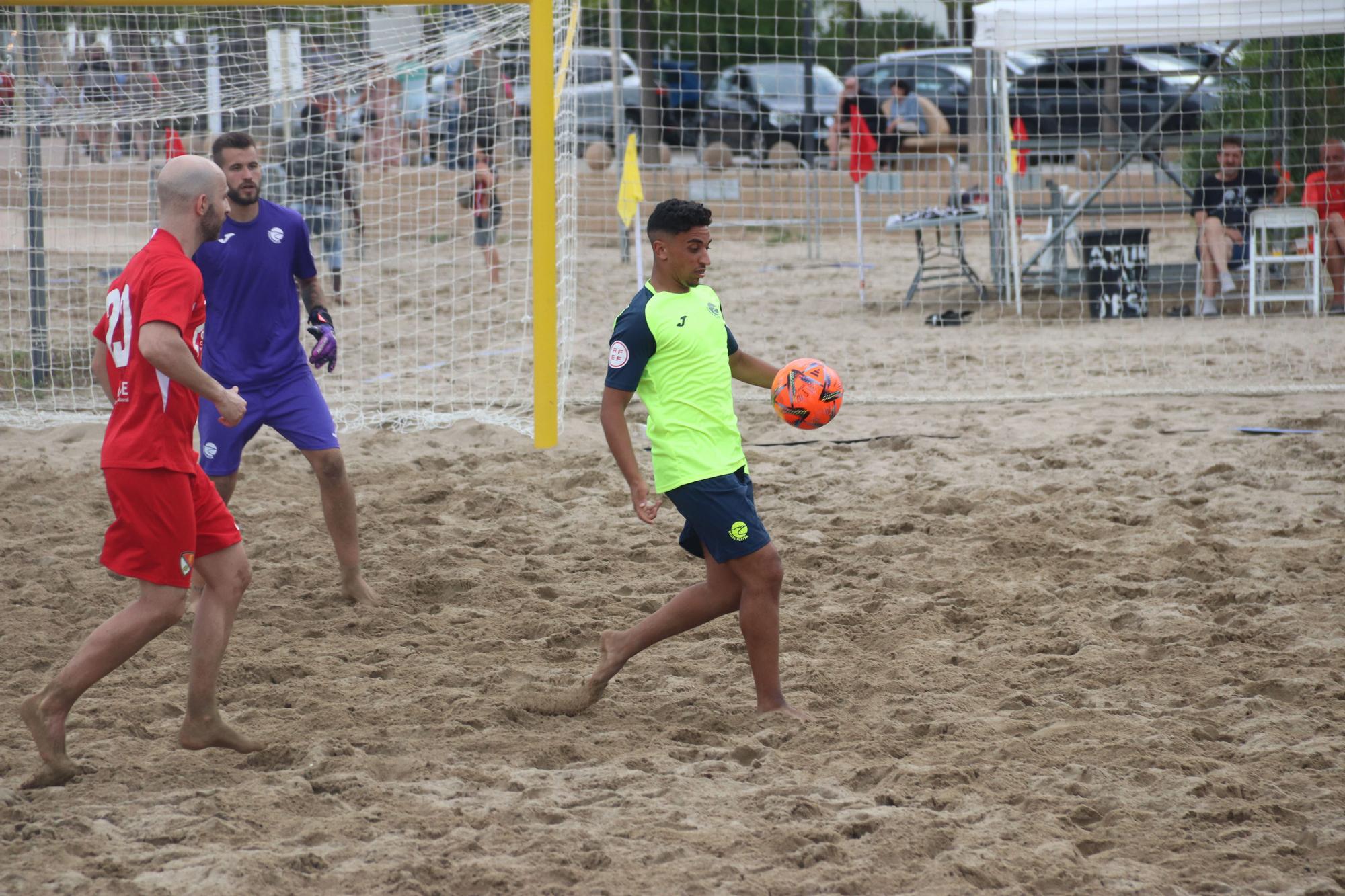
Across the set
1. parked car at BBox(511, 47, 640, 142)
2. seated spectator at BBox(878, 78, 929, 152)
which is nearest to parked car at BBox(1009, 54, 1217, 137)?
seated spectator at BBox(878, 78, 929, 152)

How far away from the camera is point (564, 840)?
10.3ft

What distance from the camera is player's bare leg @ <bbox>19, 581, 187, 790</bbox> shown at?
11.3 ft

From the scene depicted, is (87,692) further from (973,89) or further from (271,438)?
(973,89)

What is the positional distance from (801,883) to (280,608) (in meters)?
2.99

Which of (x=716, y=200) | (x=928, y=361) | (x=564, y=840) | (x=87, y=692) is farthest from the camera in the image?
(x=716, y=200)

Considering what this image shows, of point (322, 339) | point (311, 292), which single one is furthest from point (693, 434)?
point (311, 292)

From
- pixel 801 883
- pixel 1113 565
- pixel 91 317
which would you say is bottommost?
pixel 801 883

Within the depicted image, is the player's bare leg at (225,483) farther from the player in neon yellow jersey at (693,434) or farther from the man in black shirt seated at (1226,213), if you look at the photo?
the man in black shirt seated at (1226,213)

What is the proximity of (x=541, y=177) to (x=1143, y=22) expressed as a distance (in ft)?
21.5

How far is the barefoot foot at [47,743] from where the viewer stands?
11.3ft

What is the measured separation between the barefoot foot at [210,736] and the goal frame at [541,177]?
320 cm

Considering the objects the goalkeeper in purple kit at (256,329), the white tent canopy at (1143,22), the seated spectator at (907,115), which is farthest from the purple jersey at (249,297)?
the seated spectator at (907,115)

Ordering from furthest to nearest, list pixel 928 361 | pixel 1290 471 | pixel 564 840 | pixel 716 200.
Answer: pixel 716 200 → pixel 928 361 → pixel 1290 471 → pixel 564 840

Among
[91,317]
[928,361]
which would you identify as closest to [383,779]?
[928,361]
